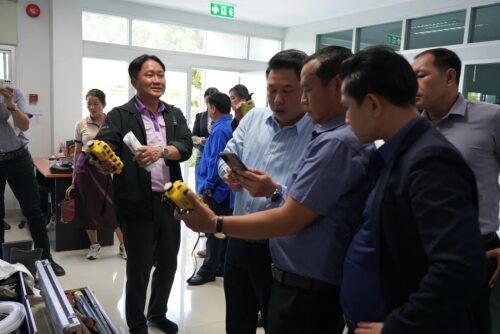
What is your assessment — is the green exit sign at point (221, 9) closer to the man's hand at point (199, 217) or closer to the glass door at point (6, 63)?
the glass door at point (6, 63)

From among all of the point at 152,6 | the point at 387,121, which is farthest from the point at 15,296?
the point at 152,6

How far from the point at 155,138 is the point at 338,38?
18.7ft

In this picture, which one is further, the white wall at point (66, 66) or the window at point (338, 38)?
the window at point (338, 38)

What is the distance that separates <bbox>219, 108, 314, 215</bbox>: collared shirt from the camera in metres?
1.54

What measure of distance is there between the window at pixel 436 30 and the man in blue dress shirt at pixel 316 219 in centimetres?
500

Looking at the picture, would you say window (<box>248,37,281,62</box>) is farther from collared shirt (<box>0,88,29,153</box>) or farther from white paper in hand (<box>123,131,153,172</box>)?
white paper in hand (<box>123,131,153,172</box>)

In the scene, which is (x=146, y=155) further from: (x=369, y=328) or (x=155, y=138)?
(x=369, y=328)

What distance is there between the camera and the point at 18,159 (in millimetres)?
2953

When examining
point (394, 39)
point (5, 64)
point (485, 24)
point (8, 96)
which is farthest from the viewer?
point (394, 39)

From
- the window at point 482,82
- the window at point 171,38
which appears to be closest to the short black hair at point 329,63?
the window at point 482,82

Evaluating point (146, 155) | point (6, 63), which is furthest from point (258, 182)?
point (6, 63)

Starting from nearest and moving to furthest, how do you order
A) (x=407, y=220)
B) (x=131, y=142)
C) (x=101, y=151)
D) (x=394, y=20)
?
(x=407, y=220) → (x=101, y=151) → (x=131, y=142) → (x=394, y=20)

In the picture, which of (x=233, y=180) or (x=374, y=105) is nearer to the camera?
(x=374, y=105)

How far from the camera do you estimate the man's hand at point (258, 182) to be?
141 centimetres
